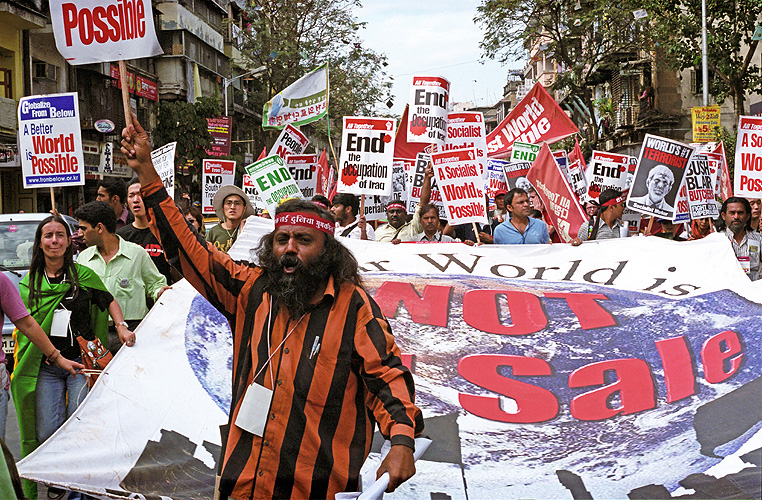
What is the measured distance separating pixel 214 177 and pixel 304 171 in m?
2.52

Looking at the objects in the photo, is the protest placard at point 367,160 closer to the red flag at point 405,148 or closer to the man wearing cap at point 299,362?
the red flag at point 405,148

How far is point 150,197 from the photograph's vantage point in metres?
3.09

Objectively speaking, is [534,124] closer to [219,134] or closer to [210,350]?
[210,350]

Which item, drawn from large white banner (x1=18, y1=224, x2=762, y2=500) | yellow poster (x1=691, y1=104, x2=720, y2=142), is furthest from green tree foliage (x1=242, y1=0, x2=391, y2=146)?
large white banner (x1=18, y1=224, x2=762, y2=500)

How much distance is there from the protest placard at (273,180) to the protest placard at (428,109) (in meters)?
1.69

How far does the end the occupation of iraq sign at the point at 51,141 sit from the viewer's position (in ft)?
25.2

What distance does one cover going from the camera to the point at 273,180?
35.0 feet

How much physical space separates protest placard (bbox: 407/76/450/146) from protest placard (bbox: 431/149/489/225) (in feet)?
3.08

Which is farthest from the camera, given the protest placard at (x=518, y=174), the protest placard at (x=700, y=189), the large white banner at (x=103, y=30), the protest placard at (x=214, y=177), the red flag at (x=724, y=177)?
the protest placard at (x=214, y=177)

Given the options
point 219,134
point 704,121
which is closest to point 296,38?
point 219,134

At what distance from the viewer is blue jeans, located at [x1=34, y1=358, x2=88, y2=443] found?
16.3ft

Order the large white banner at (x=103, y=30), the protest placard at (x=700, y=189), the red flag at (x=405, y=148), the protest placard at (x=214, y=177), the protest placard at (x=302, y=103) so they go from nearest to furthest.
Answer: the large white banner at (x=103, y=30) → the protest placard at (x=700, y=189) → the red flag at (x=405, y=148) → the protest placard at (x=214, y=177) → the protest placard at (x=302, y=103)

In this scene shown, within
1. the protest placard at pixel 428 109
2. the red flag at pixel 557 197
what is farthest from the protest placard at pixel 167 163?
the red flag at pixel 557 197

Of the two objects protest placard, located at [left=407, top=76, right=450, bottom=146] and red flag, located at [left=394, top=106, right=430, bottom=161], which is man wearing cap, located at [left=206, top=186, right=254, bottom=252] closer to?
protest placard, located at [left=407, top=76, right=450, bottom=146]
